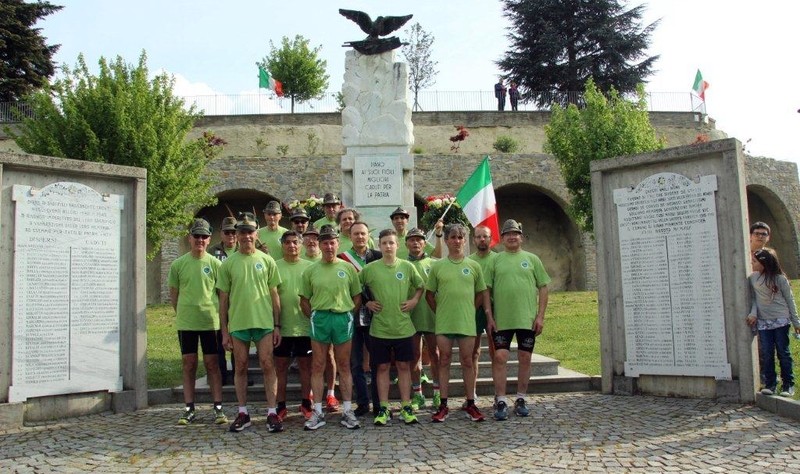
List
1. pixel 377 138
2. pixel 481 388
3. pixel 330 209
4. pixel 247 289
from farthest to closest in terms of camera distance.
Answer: pixel 377 138, pixel 330 209, pixel 481 388, pixel 247 289

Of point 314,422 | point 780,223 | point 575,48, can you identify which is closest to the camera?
point 314,422

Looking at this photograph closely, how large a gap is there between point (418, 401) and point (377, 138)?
16.5 ft

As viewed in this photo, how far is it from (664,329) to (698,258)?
810 millimetres

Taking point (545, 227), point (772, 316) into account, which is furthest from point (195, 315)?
point (545, 227)

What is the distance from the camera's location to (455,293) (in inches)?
237

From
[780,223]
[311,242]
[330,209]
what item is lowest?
[311,242]

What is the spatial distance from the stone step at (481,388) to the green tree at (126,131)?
12462 mm

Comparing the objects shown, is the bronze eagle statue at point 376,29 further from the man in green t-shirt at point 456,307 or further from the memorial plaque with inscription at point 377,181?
the man in green t-shirt at point 456,307

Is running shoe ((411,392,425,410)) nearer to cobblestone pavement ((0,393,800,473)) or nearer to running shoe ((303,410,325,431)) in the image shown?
cobblestone pavement ((0,393,800,473))

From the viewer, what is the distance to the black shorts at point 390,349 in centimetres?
597

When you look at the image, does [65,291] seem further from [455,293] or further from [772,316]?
[772,316]

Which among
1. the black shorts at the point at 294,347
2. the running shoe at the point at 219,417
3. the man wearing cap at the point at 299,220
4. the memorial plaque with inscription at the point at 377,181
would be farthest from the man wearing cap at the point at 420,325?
the memorial plaque with inscription at the point at 377,181

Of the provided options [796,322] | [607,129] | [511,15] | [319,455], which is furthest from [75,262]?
[511,15]

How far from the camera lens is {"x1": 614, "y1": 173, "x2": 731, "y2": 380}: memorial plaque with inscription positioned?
6.68 metres
